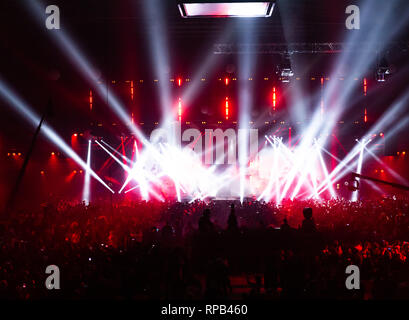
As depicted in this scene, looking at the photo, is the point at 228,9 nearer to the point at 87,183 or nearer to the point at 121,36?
the point at 121,36

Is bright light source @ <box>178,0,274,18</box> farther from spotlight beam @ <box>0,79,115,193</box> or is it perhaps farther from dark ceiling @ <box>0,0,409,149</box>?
spotlight beam @ <box>0,79,115,193</box>

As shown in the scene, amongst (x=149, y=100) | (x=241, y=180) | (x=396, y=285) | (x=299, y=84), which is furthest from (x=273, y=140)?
(x=396, y=285)

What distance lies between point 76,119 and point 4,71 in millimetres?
3984

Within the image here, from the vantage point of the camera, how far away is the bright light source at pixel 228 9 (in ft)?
9.42

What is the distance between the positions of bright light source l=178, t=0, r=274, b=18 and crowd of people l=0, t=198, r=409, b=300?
3.45m

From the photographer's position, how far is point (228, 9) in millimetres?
3014

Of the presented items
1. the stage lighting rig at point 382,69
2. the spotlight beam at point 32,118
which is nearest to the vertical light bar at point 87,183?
the spotlight beam at point 32,118

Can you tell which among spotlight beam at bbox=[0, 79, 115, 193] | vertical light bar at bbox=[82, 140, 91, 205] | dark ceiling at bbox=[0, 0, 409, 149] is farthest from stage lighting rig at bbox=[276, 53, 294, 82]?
vertical light bar at bbox=[82, 140, 91, 205]

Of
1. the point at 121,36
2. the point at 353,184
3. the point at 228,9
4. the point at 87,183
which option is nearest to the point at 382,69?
the point at 353,184

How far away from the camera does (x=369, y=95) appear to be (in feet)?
60.1

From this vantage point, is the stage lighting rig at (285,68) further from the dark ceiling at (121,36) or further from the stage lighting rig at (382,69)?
the stage lighting rig at (382,69)

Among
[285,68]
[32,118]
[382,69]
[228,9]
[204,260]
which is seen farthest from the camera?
[32,118]

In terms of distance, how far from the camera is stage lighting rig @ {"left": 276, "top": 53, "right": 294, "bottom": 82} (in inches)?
511

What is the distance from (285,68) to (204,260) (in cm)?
822
